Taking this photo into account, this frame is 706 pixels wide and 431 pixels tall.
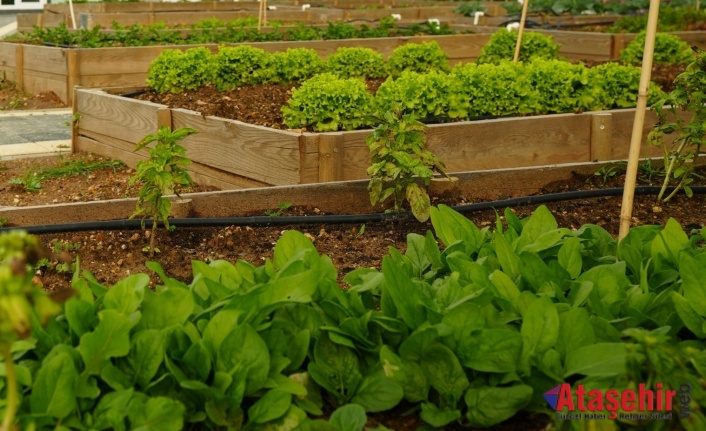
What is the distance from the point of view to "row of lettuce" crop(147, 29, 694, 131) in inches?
250

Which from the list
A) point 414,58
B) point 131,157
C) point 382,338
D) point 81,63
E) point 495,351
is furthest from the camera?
point 81,63

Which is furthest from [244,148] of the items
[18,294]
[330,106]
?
[18,294]

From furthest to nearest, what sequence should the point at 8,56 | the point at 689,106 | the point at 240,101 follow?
1. the point at 8,56
2. the point at 240,101
3. the point at 689,106

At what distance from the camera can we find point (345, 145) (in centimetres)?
589

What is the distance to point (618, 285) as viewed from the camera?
293 centimetres

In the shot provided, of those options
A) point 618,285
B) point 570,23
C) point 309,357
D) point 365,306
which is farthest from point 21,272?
point 570,23

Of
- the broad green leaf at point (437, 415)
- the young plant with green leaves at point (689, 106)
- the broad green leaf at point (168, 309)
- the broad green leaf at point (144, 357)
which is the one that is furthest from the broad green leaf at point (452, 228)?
the young plant with green leaves at point (689, 106)

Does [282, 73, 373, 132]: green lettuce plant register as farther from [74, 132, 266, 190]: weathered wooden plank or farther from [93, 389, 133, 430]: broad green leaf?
[93, 389, 133, 430]: broad green leaf

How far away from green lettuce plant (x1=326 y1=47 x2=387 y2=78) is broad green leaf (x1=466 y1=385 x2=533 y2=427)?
7008 millimetres

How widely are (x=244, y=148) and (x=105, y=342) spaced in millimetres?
3927

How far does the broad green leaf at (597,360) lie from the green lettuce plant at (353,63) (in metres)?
6.97

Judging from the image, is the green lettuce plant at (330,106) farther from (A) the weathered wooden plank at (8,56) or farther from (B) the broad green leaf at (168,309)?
(A) the weathered wooden plank at (8,56)

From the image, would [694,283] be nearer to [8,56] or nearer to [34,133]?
[34,133]

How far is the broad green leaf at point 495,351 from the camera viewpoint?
2.46m
